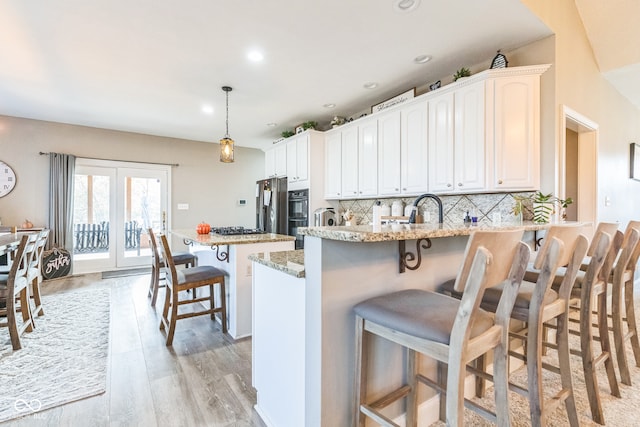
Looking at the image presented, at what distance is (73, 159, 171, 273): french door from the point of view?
5160 mm

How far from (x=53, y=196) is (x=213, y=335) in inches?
165

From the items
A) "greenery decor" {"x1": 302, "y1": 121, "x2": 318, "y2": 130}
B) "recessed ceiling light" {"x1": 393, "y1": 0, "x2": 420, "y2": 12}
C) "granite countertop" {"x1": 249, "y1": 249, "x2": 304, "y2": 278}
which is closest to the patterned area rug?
"granite countertop" {"x1": 249, "y1": 249, "x2": 304, "y2": 278}

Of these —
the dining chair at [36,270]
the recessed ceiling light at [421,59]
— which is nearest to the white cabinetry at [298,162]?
the recessed ceiling light at [421,59]

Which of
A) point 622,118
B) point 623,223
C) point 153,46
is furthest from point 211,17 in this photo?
point 623,223

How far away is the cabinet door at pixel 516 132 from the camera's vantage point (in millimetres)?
2504

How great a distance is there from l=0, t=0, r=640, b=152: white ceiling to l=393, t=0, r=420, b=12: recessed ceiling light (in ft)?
0.12

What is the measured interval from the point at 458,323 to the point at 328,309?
1.60ft

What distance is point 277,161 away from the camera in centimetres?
535

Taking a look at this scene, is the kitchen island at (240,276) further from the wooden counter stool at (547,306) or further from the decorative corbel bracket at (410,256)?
the wooden counter stool at (547,306)

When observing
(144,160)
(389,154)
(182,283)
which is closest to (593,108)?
(389,154)

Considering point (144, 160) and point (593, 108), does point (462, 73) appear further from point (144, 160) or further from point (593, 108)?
point (144, 160)

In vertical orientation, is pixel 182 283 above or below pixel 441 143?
below

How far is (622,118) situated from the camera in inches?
156

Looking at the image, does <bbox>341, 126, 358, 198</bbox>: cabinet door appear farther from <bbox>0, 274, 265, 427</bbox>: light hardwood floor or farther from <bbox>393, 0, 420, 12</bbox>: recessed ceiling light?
<bbox>0, 274, 265, 427</bbox>: light hardwood floor
